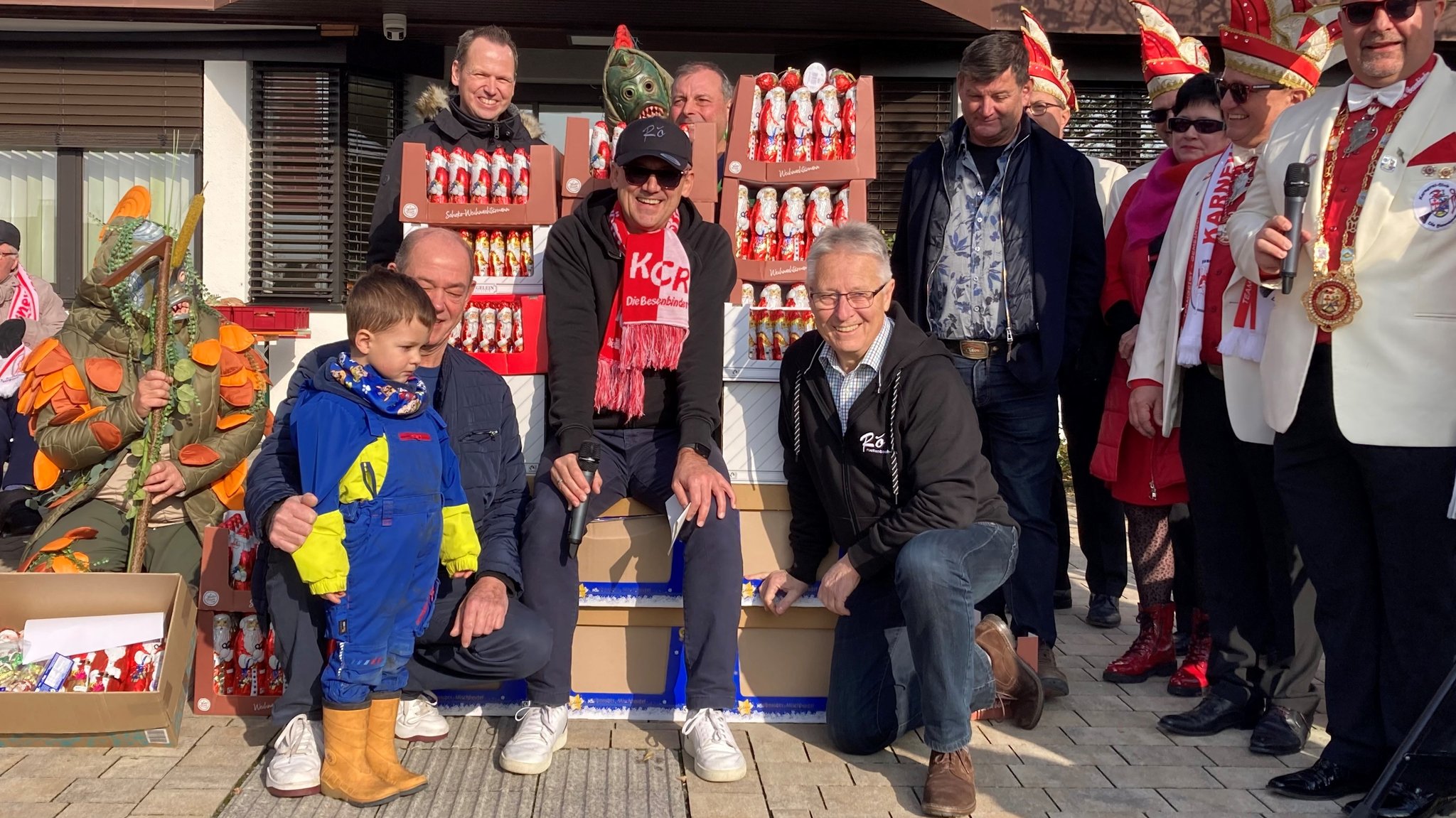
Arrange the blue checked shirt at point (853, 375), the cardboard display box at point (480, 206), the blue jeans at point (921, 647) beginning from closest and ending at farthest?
the blue jeans at point (921, 647)
the blue checked shirt at point (853, 375)
the cardboard display box at point (480, 206)

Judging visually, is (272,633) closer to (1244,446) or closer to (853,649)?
(853,649)

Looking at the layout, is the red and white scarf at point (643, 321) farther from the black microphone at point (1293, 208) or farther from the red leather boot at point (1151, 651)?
the red leather boot at point (1151, 651)

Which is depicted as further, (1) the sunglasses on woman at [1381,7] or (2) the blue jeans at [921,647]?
(2) the blue jeans at [921,647]

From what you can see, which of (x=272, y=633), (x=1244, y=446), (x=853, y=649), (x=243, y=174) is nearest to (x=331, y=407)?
(x=272, y=633)

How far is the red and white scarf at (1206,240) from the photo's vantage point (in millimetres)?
3678

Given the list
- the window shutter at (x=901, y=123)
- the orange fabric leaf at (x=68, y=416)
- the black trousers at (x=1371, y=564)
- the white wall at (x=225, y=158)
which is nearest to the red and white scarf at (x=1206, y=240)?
the black trousers at (x=1371, y=564)

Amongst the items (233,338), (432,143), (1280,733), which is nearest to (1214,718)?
(1280,733)

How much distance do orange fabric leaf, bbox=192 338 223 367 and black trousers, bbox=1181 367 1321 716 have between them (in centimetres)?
318

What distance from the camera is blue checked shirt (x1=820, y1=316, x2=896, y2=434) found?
130 inches

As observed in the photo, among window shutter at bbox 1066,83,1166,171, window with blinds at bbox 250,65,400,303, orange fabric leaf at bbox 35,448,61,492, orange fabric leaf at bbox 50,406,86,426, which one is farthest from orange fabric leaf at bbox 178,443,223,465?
window shutter at bbox 1066,83,1166,171

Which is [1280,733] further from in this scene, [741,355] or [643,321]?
[643,321]

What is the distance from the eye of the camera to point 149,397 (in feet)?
12.1

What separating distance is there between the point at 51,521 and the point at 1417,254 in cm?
413

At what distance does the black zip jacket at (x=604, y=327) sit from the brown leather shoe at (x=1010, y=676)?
103cm
